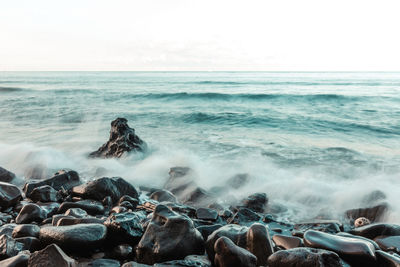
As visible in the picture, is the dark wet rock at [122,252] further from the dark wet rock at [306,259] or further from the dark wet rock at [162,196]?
the dark wet rock at [162,196]

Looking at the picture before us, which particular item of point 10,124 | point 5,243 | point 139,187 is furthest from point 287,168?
point 10,124

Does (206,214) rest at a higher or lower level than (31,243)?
lower

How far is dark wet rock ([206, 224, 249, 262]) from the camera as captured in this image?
2893mm

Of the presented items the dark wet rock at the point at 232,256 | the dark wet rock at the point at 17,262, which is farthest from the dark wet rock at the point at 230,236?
the dark wet rock at the point at 17,262

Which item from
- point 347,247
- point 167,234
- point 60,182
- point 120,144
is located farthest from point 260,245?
point 120,144

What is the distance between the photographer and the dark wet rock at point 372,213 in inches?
182

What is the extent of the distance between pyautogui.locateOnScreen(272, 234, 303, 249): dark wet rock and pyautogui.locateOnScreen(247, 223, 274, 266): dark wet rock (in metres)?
0.42

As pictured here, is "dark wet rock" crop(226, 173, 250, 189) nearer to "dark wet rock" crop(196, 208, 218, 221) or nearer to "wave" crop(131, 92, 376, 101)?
"dark wet rock" crop(196, 208, 218, 221)

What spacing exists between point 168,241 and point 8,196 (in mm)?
2987

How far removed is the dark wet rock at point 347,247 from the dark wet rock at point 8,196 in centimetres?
400

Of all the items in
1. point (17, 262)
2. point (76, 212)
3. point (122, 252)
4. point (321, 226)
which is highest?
point (17, 262)

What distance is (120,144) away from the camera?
7.63 meters

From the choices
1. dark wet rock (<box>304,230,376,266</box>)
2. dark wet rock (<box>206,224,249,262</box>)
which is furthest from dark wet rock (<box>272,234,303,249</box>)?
dark wet rock (<box>206,224,249,262</box>)

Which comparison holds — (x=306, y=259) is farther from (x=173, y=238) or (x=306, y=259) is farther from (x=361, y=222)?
(x=361, y=222)
